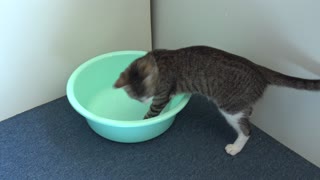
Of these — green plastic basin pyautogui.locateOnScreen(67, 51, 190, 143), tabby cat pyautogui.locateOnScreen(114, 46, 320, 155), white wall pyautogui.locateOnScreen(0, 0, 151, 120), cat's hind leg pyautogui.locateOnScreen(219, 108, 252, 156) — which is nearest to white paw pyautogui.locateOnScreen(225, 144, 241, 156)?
cat's hind leg pyautogui.locateOnScreen(219, 108, 252, 156)

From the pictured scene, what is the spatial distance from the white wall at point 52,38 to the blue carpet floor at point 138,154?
13 cm

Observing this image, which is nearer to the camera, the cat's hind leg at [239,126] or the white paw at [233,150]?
the cat's hind leg at [239,126]

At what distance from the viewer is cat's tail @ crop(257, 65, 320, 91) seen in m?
1.20

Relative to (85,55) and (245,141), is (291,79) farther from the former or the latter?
(85,55)

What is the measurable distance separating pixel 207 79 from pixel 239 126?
0.23m

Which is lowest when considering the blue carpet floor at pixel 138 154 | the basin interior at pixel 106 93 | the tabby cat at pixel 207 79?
the blue carpet floor at pixel 138 154

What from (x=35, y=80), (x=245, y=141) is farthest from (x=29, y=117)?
(x=245, y=141)

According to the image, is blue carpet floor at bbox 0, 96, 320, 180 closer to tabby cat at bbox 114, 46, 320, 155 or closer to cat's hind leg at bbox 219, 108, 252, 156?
cat's hind leg at bbox 219, 108, 252, 156

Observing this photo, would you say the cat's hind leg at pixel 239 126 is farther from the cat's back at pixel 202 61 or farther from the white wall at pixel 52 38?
the white wall at pixel 52 38

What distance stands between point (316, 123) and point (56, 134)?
1027mm

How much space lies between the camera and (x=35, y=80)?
158cm

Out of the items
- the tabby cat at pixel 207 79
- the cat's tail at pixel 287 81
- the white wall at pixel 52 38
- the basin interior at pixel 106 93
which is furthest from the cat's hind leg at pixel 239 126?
the white wall at pixel 52 38

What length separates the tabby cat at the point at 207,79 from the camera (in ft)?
4.17

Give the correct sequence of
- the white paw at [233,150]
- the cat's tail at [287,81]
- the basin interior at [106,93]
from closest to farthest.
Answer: the cat's tail at [287,81]
the white paw at [233,150]
the basin interior at [106,93]
